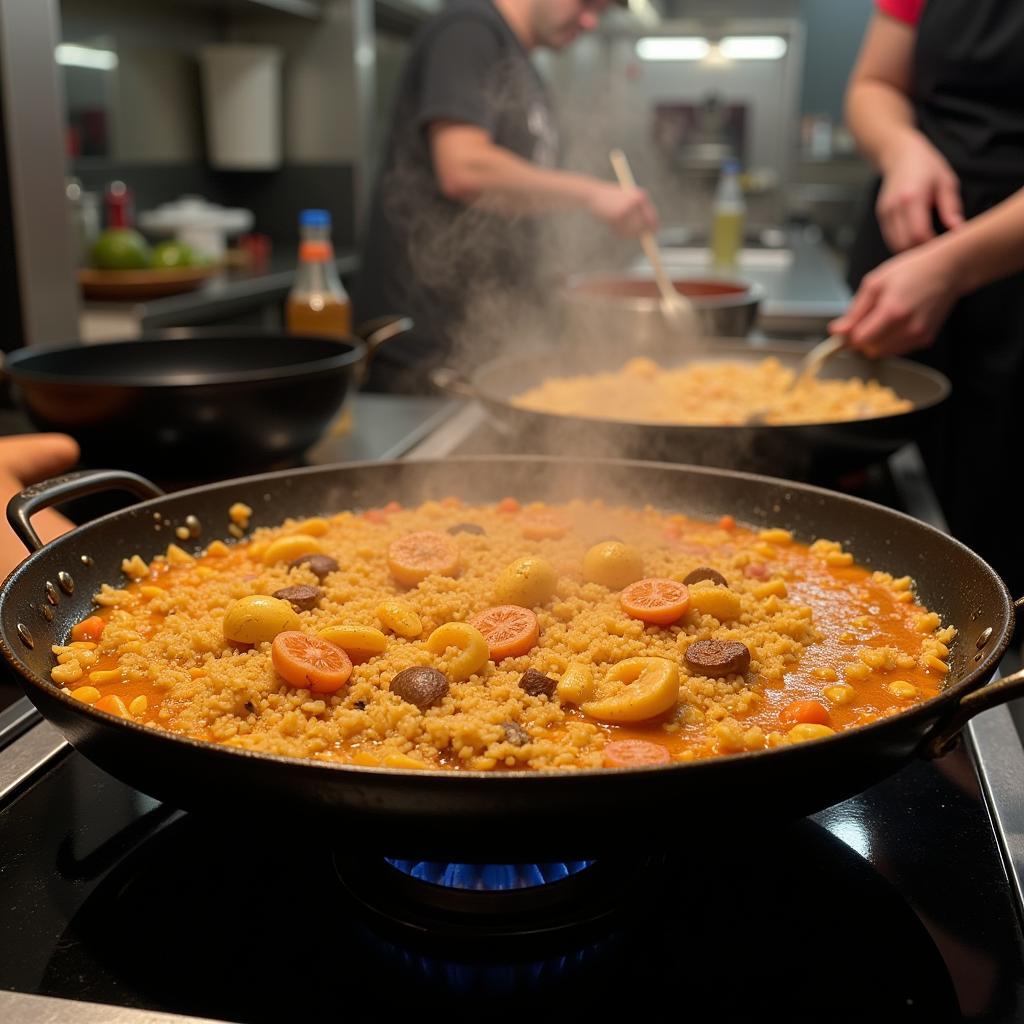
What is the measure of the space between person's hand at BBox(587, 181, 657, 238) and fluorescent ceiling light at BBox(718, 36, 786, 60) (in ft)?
22.8

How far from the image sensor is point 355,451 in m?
1.76

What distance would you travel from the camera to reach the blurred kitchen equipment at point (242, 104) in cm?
487

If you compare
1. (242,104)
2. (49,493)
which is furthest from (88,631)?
(242,104)

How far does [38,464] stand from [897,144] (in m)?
1.75

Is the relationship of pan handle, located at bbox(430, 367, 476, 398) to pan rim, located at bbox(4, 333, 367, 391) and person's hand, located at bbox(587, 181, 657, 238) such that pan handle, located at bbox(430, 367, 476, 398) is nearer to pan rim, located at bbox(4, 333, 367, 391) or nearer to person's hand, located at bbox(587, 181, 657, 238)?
pan rim, located at bbox(4, 333, 367, 391)

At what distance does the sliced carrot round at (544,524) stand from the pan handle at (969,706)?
0.53 m

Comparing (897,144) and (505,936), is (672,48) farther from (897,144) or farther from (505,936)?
(505,936)

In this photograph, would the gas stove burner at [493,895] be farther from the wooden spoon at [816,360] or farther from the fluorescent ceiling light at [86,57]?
the fluorescent ceiling light at [86,57]

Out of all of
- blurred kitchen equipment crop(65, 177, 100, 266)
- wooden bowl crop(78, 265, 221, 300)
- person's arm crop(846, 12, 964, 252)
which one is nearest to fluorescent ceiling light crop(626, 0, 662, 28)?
blurred kitchen equipment crop(65, 177, 100, 266)

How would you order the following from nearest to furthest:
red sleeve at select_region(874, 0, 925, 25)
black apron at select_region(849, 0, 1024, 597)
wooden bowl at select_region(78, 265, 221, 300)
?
black apron at select_region(849, 0, 1024, 597) → red sleeve at select_region(874, 0, 925, 25) → wooden bowl at select_region(78, 265, 221, 300)

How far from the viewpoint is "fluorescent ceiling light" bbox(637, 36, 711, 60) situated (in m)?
9.14

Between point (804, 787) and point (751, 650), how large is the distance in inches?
10.9

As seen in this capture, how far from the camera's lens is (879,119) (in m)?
2.31

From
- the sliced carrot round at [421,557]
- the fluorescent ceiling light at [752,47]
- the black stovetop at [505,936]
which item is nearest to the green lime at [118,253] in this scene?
the sliced carrot round at [421,557]
